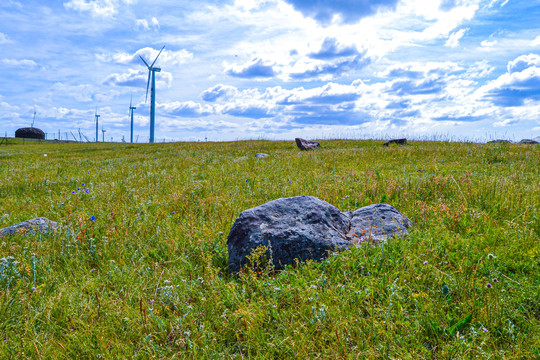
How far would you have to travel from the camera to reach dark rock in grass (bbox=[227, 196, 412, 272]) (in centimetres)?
393

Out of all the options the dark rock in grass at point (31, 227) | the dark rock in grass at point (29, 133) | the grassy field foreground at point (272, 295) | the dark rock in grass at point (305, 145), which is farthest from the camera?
the dark rock in grass at point (29, 133)

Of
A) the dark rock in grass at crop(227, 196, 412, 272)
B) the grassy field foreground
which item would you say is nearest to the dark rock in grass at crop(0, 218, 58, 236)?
the grassy field foreground

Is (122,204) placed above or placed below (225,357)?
above

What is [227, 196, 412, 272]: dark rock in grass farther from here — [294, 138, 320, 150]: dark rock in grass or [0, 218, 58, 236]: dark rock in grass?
[294, 138, 320, 150]: dark rock in grass

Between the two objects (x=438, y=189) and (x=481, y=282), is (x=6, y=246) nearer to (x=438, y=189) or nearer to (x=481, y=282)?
(x=481, y=282)

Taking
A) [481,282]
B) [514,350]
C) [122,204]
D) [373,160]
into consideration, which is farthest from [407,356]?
[373,160]

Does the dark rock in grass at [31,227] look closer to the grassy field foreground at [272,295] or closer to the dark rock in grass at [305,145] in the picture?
the grassy field foreground at [272,295]

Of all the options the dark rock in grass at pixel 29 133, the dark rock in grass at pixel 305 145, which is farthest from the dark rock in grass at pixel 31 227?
the dark rock in grass at pixel 29 133

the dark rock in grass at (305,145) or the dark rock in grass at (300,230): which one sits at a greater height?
the dark rock in grass at (305,145)

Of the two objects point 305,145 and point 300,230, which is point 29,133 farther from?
point 300,230

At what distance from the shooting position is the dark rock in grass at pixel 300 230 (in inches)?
155

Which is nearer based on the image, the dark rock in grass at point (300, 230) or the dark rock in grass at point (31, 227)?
the dark rock in grass at point (300, 230)

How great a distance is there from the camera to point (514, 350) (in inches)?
103

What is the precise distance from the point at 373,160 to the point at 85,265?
10904mm
